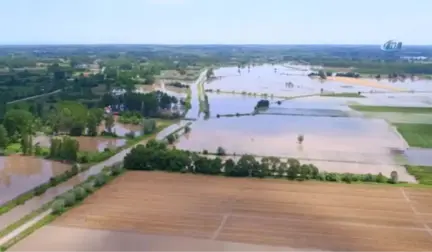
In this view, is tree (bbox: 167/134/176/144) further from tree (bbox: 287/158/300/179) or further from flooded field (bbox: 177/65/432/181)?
tree (bbox: 287/158/300/179)

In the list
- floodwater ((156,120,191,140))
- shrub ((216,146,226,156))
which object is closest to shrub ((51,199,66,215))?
shrub ((216,146,226,156))

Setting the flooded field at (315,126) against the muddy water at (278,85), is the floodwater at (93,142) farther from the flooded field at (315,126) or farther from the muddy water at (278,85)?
the muddy water at (278,85)

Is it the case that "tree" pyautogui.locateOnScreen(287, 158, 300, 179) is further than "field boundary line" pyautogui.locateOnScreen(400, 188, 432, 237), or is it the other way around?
"tree" pyautogui.locateOnScreen(287, 158, 300, 179)

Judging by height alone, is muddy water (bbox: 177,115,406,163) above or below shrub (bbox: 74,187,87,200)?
above

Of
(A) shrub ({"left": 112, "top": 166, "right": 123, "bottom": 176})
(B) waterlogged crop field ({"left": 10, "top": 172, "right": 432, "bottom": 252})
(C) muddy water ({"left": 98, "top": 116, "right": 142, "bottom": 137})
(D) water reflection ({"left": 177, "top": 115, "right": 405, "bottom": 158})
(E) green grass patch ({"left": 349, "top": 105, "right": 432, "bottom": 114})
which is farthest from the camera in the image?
(E) green grass patch ({"left": 349, "top": 105, "right": 432, "bottom": 114})

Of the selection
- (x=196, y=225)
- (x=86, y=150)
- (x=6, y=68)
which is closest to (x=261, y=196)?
(x=196, y=225)
